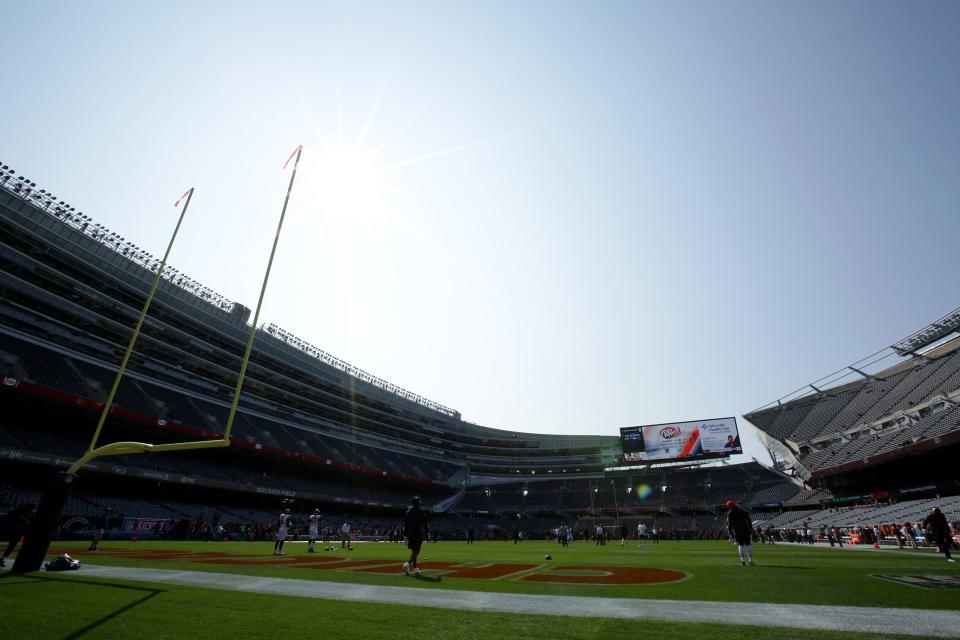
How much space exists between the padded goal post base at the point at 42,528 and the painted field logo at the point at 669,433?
5992 cm

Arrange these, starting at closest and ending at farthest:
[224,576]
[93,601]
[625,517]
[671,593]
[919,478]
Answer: [93,601] < [671,593] < [224,576] < [919,478] < [625,517]

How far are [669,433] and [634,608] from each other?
190ft

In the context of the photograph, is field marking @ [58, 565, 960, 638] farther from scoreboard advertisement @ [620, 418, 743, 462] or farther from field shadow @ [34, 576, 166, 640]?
scoreboard advertisement @ [620, 418, 743, 462]

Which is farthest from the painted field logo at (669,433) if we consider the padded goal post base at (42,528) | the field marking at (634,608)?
the padded goal post base at (42,528)

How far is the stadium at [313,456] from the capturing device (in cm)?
2664

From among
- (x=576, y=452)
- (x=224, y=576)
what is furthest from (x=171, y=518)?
(x=576, y=452)

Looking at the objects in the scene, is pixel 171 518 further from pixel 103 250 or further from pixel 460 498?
pixel 460 498

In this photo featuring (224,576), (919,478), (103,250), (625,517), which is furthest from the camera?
(625,517)

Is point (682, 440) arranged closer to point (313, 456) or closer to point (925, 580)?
point (313, 456)

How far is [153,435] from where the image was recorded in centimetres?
3775

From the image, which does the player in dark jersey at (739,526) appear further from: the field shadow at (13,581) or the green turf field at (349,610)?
the field shadow at (13,581)

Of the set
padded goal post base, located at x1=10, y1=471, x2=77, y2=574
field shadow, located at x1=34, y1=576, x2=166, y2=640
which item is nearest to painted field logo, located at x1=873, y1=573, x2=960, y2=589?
field shadow, located at x1=34, y1=576, x2=166, y2=640

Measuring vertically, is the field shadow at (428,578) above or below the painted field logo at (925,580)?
below

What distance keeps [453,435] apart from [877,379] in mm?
59785
